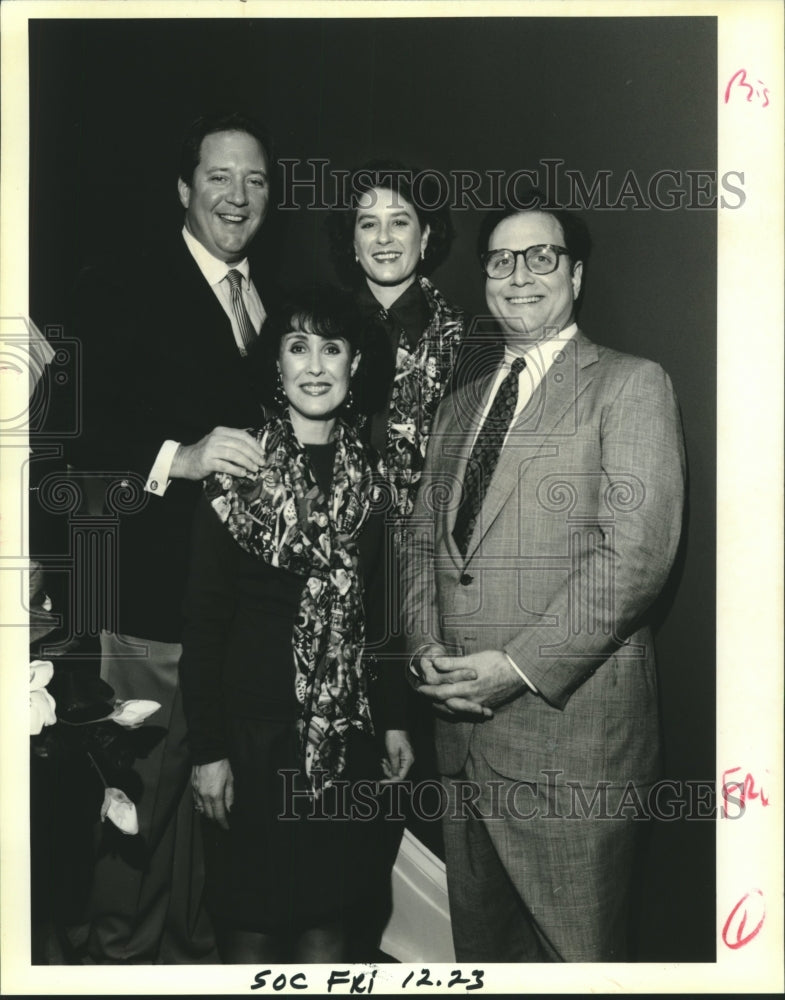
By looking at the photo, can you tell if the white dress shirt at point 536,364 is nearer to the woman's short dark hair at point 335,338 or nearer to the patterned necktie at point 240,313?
the woman's short dark hair at point 335,338

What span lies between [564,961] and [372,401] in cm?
126

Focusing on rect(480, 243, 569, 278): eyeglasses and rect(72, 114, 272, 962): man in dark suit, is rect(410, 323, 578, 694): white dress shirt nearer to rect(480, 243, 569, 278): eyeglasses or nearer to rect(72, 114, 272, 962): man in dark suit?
rect(480, 243, 569, 278): eyeglasses

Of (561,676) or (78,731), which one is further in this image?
(78,731)

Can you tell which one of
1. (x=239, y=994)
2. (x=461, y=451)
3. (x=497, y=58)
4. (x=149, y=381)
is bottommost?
(x=239, y=994)

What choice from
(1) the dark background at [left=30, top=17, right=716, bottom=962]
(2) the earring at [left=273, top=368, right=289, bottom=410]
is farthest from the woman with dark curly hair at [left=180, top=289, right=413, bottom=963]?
(1) the dark background at [left=30, top=17, right=716, bottom=962]

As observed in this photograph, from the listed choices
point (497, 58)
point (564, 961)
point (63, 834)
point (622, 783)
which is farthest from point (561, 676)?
point (497, 58)

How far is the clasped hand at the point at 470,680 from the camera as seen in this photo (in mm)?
2012

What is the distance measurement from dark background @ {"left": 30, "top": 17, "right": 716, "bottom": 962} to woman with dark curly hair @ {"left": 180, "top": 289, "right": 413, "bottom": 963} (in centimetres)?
27

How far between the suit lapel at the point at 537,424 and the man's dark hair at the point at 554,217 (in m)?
0.22

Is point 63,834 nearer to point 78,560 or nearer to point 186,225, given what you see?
point 78,560

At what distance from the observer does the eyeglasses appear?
81.0 inches

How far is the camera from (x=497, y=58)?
6.95 ft

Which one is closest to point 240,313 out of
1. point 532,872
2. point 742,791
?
point 532,872

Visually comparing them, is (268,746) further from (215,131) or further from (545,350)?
(215,131)
